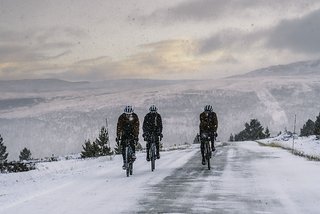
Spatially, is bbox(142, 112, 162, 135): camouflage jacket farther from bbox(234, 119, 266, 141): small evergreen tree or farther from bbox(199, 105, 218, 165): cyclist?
bbox(234, 119, 266, 141): small evergreen tree

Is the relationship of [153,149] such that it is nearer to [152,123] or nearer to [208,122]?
[152,123]

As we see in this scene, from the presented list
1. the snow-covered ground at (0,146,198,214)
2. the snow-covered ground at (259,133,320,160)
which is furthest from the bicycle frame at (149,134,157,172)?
the snow-covered ground at (259,133,320,160)

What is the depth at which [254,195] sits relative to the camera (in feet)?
34.0

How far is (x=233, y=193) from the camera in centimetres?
1070

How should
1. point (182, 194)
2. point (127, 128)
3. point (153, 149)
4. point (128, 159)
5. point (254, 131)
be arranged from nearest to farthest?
point (182, 194) → point (128, 159) → point (127, 128) → point (153, 149) → point (254, 131)

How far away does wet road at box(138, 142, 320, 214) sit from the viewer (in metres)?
8.91

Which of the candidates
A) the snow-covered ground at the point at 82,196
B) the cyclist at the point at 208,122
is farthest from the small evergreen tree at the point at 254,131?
the snow-covered ground at the point at 82,196

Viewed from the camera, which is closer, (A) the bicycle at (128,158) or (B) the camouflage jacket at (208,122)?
(A) the bicycle at (128,158)

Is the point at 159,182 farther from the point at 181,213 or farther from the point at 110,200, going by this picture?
the point at 181,213

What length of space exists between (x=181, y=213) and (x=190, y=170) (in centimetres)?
798

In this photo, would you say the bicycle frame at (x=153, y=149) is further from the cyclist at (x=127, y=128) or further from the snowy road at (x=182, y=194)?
the snowy road at (x=182, y=194)

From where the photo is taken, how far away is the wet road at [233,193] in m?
8.91

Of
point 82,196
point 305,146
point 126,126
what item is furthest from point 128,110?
point 305,146

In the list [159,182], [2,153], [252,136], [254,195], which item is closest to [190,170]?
[159,182]
